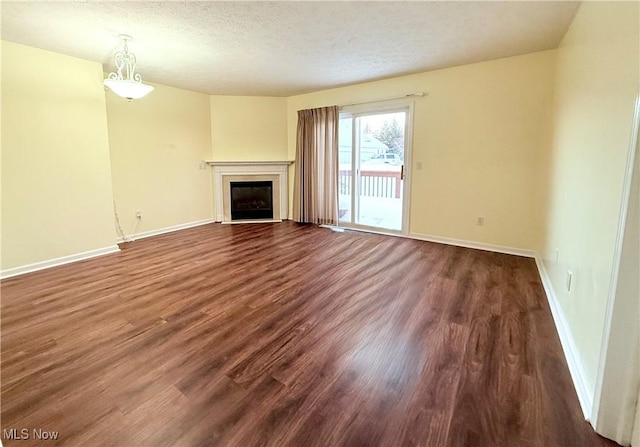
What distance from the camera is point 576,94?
2.46m

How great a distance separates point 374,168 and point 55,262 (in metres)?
4.57

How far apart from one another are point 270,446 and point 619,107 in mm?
2276

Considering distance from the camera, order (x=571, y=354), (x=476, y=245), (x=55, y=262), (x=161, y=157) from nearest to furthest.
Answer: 1. (x=571, y=354)
2. (x=55, y=262)
3. (x=476, y=245)
4. (x=161, y=157)

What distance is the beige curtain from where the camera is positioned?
554 centimetres

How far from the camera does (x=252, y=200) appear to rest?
639 centimetres

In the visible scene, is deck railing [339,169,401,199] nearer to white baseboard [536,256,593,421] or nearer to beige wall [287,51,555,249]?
beige wall [287,51,555,249]

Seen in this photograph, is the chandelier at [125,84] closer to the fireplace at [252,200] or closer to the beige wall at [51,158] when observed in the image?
the beige wall at [51,158]

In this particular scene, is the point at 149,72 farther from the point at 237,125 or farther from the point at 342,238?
the point at 342,238

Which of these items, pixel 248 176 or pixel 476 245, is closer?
pixel 476 245

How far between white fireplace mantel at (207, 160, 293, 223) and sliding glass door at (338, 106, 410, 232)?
1.28m

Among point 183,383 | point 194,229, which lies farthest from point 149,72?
point 183,383

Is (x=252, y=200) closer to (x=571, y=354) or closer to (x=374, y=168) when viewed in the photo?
(x=374, y=168)

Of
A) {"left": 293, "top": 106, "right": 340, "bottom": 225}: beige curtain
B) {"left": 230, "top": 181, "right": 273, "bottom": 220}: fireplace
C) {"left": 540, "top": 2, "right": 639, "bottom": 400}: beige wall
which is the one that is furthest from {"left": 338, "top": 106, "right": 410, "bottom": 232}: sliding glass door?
{"left": 540, "top": 2, "right": 639, "bottom": 400}: beige wall

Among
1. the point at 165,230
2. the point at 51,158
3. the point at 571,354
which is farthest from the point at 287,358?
the point at 165,230
